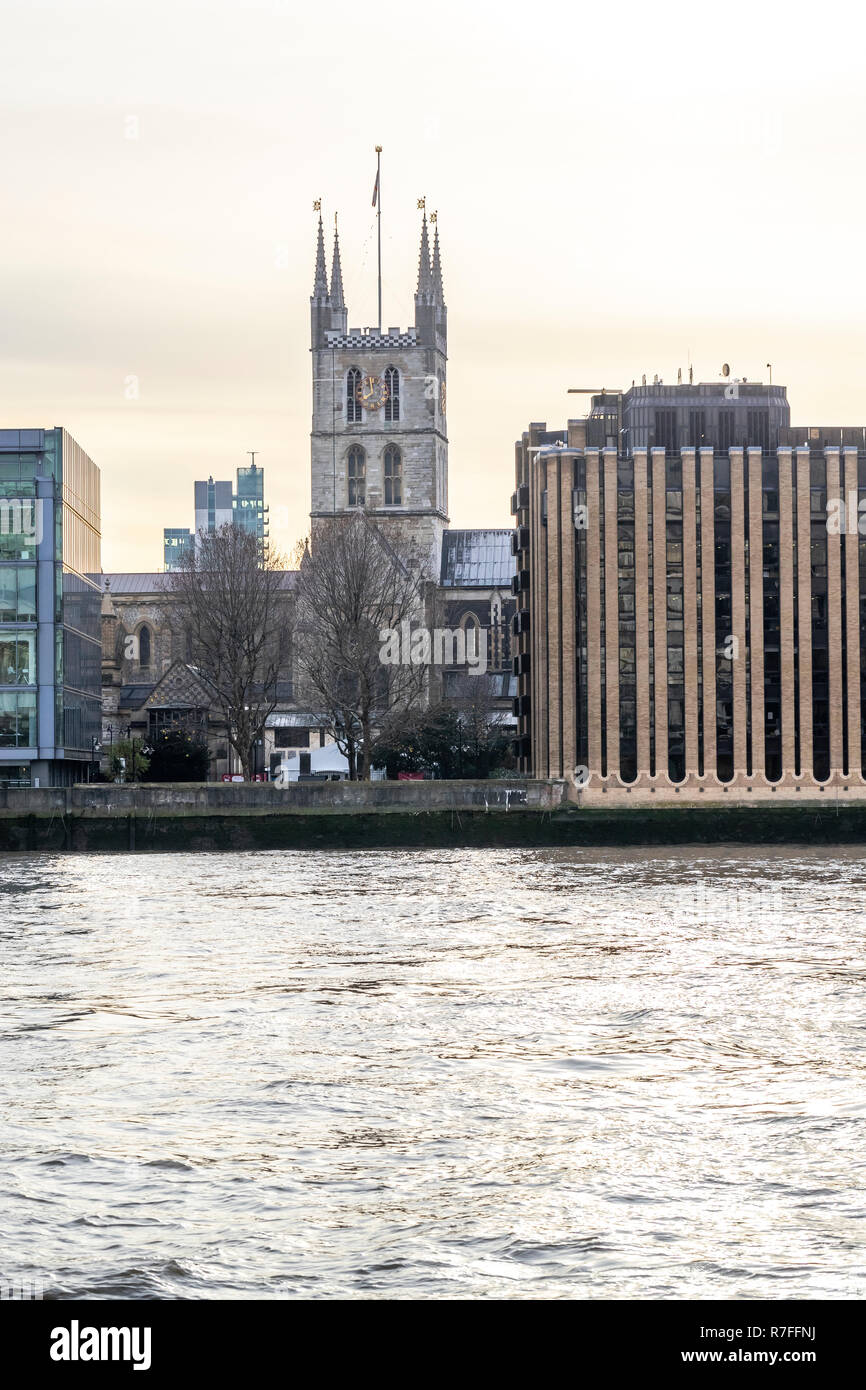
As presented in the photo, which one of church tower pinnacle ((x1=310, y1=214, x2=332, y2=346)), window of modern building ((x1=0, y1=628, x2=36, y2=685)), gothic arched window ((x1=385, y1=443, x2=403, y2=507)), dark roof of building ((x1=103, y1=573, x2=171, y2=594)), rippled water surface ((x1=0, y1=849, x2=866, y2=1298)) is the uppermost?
church tower pinnacle ((x1=310, y1=214, x2=332, y2=346))

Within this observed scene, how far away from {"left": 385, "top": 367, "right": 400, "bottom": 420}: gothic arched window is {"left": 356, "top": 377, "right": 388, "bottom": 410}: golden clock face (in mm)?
394

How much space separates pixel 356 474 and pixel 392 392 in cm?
663

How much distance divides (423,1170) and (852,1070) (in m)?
5.38

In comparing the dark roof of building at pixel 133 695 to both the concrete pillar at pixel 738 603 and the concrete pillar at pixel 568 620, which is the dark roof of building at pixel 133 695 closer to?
the concrete pillar at pixel 568 620

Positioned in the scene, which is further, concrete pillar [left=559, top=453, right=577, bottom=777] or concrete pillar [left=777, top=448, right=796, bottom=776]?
concrete pillar [left=559, top=453, right=577, bottom=777]

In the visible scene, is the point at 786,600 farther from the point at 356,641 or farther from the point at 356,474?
the point at 356,474

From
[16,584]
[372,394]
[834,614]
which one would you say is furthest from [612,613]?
[372,394]

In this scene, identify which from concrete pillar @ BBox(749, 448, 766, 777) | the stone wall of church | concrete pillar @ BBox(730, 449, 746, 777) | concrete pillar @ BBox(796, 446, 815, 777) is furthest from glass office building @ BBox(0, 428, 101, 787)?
the stone wall of church

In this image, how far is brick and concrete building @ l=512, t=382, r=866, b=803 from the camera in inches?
3317

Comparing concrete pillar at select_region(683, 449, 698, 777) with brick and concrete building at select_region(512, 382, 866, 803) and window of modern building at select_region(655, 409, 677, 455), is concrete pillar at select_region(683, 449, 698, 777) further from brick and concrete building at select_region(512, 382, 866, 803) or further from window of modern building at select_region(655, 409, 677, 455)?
window of modern building at select_region(655, 409, 677, 455)

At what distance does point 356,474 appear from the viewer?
419 feet
